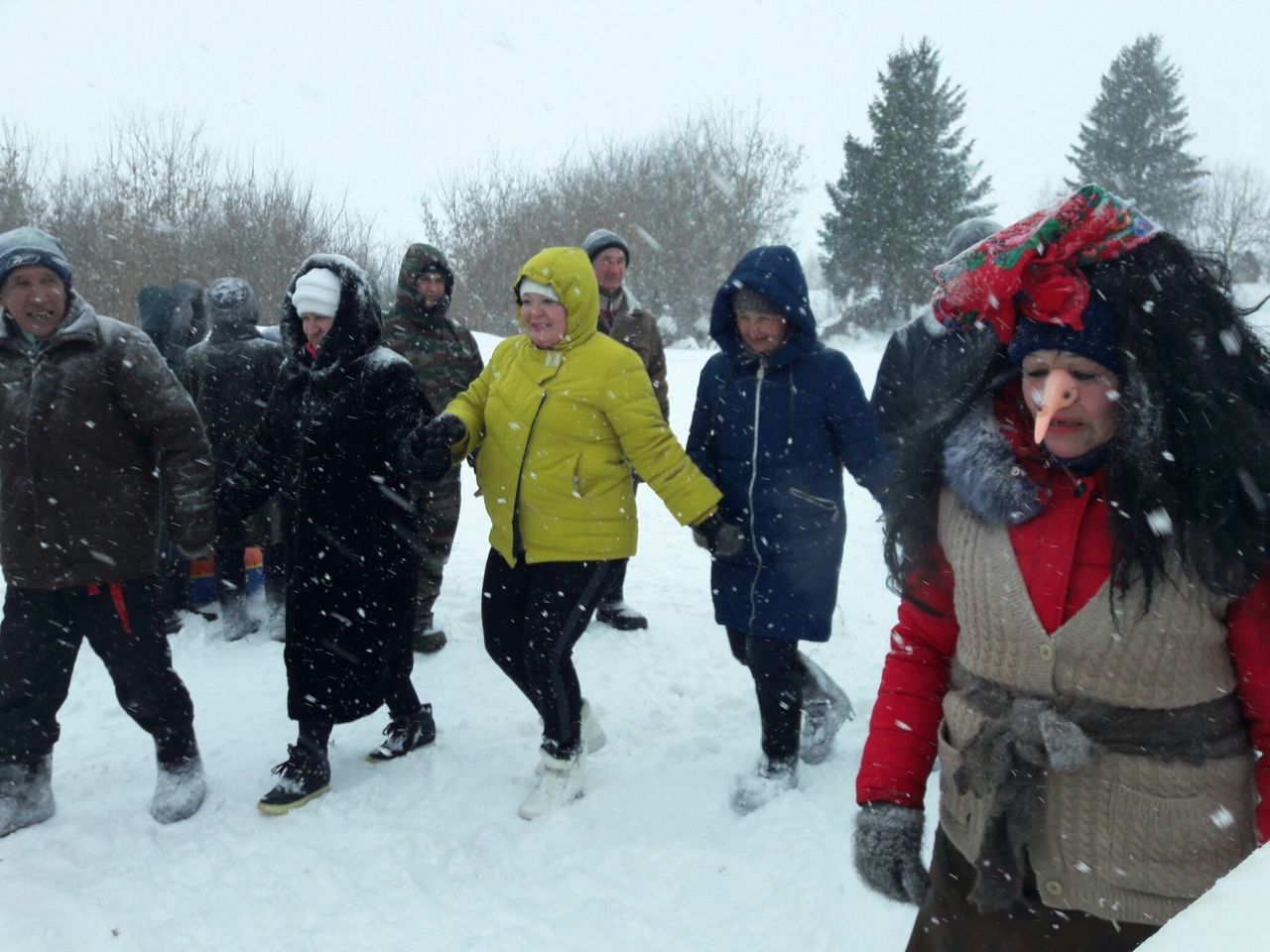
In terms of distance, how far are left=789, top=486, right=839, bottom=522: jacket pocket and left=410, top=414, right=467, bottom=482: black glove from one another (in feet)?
4.08

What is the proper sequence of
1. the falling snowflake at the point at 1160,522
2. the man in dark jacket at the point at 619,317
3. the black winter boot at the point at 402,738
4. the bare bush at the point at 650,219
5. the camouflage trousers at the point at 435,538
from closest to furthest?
1. the falling snowflake at the point at 1160,522
2. the black winter boot at the point at 402,738
3. the camouflage trousers at the point at 435,538
4. the man in dark jacket at the point at 619,317
5. the bare bush at the point at 650,219

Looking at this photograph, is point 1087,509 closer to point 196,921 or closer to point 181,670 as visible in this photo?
point 196,921

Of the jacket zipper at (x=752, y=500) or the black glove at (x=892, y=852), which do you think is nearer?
the black glove at (x=892, y=852)

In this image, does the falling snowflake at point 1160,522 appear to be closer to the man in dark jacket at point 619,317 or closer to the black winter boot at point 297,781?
the black winter boot at point 297,781

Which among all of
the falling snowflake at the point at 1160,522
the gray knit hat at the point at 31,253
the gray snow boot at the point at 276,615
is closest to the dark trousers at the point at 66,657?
the gray knit hat at the point at 31,253

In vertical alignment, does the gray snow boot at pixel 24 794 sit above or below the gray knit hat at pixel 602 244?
below

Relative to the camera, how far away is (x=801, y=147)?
3300 centimetres

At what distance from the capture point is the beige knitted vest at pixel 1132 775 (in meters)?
1.58

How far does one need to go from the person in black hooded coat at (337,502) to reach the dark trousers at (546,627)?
0.48 m

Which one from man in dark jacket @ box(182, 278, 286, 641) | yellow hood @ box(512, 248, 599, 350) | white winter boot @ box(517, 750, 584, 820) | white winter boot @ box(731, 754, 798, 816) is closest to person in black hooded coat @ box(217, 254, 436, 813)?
yellow hood @ box(512, 248, 599, 350)

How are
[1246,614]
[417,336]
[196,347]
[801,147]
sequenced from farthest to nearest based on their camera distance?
1. [801,147]
2. [196,347]
3. [417,336]
4. [1246,614]

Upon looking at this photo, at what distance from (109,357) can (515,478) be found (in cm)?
151

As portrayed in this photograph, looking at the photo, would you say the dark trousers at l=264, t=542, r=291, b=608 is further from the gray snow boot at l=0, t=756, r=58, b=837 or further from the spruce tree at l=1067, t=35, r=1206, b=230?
the spruce tree at l=1067, t=35, r=1206, b=230

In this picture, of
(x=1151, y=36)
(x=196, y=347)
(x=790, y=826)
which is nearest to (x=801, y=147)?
(x=1151, y=36)
